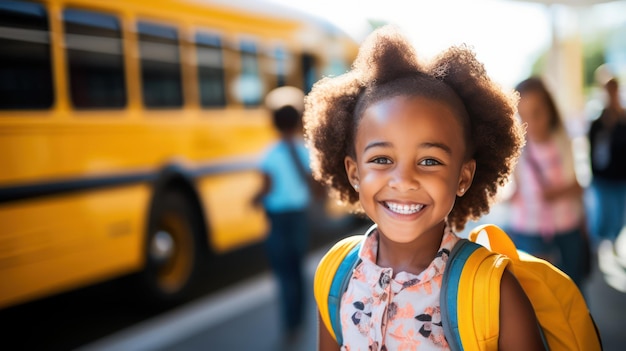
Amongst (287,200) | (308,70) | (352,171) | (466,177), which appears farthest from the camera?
(308,70)

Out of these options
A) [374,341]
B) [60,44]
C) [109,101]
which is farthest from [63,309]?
[374,341]

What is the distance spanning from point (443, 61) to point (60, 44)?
13.6 ft

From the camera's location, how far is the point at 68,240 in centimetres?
514

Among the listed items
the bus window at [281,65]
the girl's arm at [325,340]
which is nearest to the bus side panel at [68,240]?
the bus window at [281,65]

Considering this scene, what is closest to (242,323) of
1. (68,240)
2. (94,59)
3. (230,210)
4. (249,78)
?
(68,240)

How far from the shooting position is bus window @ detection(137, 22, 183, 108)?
6.11m

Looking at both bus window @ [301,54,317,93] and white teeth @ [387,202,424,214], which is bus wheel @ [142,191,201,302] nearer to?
bus window @ [301,54,317,93]

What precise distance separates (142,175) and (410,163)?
4659 millimetres

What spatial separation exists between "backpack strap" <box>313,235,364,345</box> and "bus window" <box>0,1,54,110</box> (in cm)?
369

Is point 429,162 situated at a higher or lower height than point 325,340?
higher

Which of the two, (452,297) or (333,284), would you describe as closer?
(452,297)

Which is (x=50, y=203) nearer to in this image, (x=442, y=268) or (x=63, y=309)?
(x=63, y=309)

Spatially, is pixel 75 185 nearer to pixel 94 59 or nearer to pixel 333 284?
pixel 94 59

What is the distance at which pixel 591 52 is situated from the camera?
44906 mm
